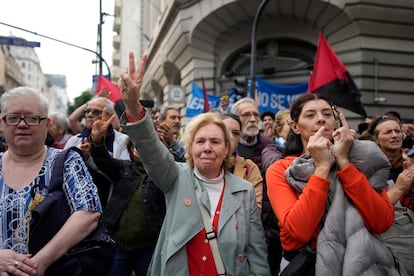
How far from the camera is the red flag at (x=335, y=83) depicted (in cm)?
702

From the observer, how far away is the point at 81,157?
2375 millimetres

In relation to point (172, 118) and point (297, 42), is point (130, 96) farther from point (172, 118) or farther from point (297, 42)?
point (297, 42)

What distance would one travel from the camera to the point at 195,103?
397 inches

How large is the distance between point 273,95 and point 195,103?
1927 mm

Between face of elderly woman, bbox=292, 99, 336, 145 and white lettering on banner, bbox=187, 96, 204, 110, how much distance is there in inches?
298

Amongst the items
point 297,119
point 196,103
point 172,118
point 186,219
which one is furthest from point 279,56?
point 186,219

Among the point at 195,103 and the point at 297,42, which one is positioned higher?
the point at 297,42

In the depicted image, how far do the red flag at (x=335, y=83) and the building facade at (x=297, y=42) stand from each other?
2746 millimetres

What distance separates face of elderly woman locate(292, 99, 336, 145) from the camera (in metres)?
2.41

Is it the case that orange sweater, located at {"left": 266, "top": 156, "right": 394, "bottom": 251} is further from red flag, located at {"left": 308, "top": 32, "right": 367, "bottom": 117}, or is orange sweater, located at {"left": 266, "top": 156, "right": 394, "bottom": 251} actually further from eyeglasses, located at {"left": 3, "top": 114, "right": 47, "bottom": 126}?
red flag, located at {"left": 308, "top": 32, "right": 367, "bottom": 117}

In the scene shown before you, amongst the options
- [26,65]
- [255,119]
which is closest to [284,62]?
[255,119]

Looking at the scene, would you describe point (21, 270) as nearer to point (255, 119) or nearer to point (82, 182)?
point (82, 182)

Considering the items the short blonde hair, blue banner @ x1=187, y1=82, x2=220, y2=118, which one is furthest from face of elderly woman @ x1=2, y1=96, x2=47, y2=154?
blue banner @ x1=187, y1=82, x2=220, y2=118

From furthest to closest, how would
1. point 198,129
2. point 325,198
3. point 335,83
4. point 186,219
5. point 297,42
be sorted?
1. point 297,42
2. point 335,83
3. point 198,129
4. point 186,219
5. point 325,198
